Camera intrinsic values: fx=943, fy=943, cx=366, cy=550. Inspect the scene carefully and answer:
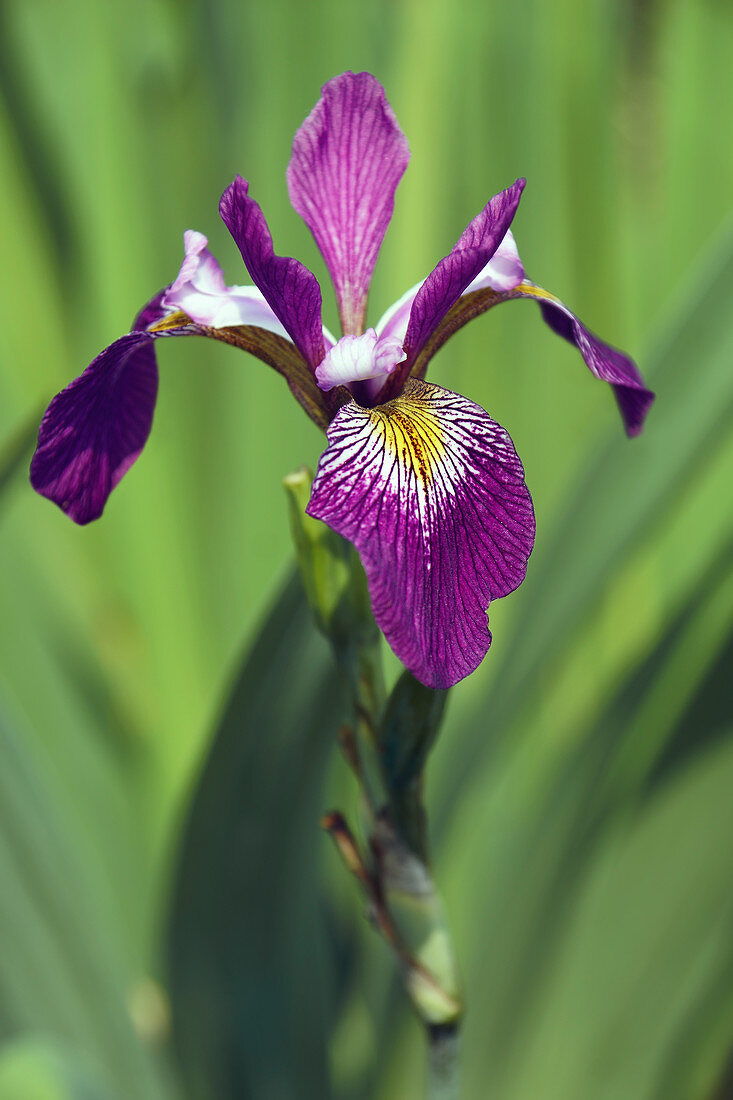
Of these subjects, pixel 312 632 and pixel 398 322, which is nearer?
pixel 398 322

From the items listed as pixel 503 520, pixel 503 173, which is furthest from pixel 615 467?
pixel 503 173

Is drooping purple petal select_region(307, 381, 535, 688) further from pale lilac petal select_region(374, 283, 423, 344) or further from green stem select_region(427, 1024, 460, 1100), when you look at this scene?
green stem select_region(427, 1024, 460, 1100)

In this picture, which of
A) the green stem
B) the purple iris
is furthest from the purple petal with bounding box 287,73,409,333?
the green stem

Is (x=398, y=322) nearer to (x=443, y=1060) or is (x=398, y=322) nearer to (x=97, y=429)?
(x=97, y=429)

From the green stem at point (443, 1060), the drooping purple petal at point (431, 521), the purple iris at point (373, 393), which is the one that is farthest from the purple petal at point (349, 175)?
the green stem at point (443, 1060)

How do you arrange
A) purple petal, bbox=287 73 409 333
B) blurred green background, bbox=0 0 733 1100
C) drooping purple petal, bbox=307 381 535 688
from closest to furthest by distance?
drooping purple petal, bbox=307 381 535 688 → purple petal, bbox=287 73 409 333 → blurred green background, bbox=0 0 733 1100

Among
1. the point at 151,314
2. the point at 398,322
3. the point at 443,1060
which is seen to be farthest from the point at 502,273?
the point at 443,1060

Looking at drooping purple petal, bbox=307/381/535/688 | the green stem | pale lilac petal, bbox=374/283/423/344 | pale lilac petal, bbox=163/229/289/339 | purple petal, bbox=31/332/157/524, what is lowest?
the green stem

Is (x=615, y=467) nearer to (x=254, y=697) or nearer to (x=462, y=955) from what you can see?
(x=254, y=697)
